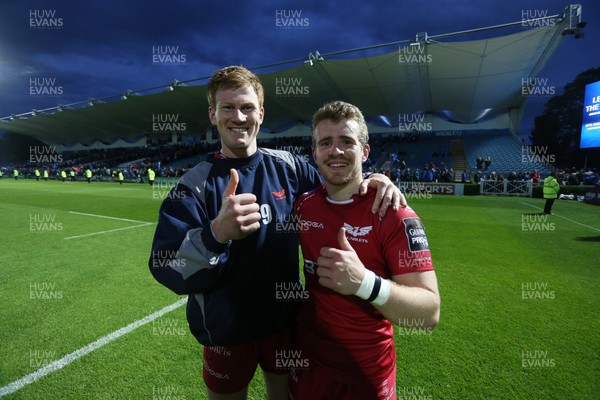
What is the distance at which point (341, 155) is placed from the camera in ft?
6.81

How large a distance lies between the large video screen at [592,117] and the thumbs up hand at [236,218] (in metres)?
32.4

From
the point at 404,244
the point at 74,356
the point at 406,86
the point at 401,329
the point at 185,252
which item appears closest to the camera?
the point at 185,252

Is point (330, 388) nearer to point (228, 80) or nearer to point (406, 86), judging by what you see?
point (228, 80)

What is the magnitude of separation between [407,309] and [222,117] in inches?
66.4

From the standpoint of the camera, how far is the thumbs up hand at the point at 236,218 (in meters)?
1.60

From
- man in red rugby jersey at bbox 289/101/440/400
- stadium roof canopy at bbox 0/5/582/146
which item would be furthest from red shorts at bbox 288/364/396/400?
stadium roof canopy at bbox 0/5/582/146

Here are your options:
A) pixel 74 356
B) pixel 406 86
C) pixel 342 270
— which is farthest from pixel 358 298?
pixel 406 86

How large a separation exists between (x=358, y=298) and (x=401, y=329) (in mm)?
2523

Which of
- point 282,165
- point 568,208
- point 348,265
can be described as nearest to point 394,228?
point 348,265

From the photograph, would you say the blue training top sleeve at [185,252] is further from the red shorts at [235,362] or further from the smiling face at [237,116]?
the red shorts at [235,362]

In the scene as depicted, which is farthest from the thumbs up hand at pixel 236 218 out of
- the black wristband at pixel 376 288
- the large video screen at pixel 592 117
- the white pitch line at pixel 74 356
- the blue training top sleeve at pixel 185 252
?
the large video screen at pixel 592 117

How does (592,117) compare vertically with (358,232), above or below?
above

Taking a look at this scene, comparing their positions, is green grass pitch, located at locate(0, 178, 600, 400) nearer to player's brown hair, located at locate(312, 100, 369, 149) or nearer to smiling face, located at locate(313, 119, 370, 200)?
smiling face, located at locate(313, 119, 370, 200)

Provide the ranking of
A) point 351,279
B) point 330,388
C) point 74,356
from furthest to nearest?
1. point 74,356
2. point 330,388
3. point 351,279
